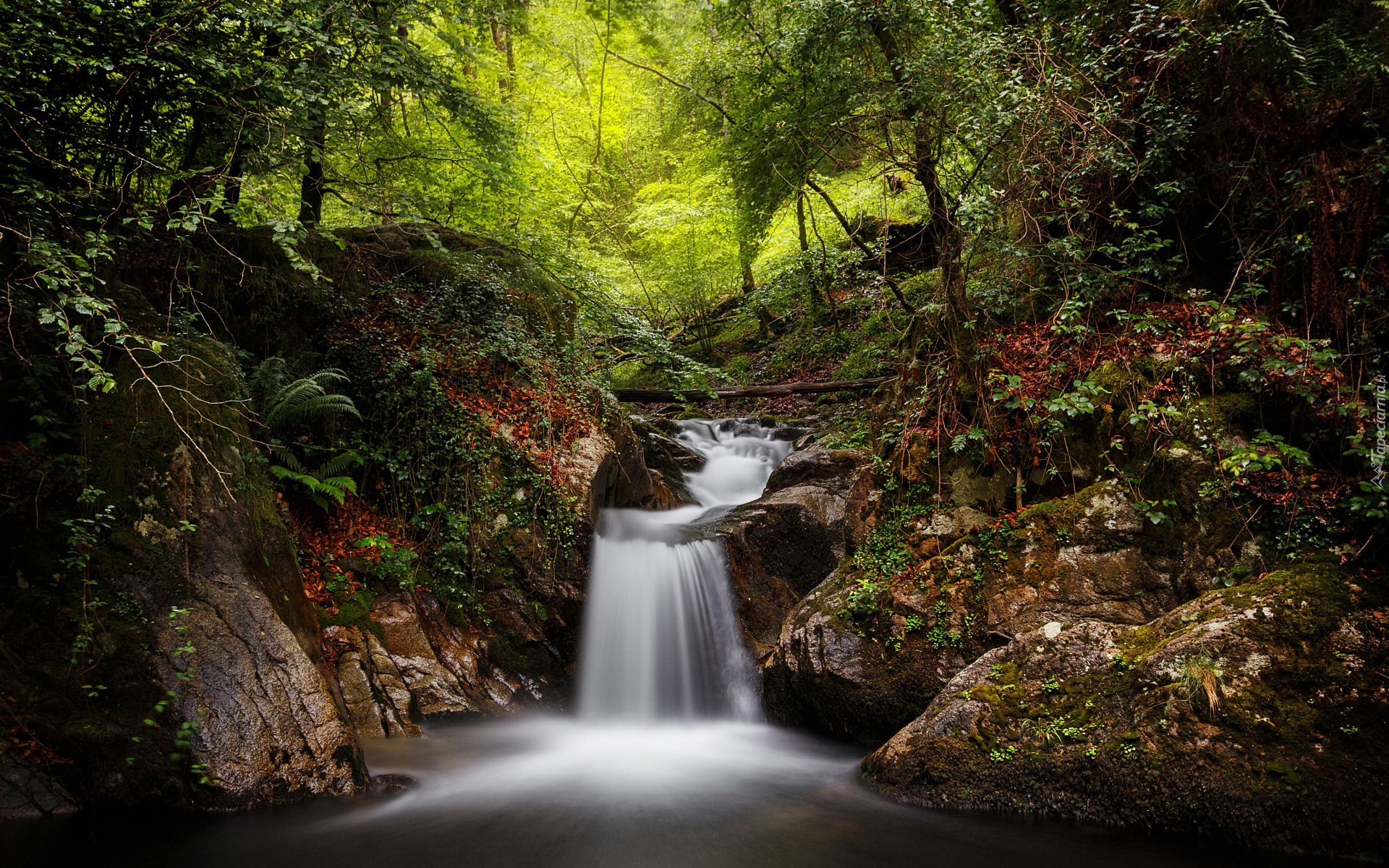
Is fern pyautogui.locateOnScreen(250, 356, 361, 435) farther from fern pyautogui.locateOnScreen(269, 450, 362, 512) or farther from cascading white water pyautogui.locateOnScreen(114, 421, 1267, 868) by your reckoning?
cascading white water pyautogui.locateOnScreen(114, 421, 1267, 868)

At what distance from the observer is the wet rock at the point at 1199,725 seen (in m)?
3.21

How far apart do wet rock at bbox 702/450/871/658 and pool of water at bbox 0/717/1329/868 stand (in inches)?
81.5

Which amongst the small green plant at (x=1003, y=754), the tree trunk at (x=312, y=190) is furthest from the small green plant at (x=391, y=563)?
the small green plant at (x=1003, y=754)

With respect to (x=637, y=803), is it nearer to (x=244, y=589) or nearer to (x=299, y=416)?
(x=244, y=589)

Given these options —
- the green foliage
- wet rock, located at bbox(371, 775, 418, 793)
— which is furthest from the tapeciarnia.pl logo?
the green foliage

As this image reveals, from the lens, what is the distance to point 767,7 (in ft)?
27.0

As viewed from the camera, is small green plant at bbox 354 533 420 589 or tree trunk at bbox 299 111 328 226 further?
tree trunk at bbox 299 111 328 226

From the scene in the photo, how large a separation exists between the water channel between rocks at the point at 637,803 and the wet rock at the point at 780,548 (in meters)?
0.24

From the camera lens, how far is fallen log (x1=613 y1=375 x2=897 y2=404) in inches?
458

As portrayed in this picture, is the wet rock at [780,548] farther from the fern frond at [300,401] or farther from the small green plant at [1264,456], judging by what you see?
the fern frond at [300,401]

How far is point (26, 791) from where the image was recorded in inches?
131

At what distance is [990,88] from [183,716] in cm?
823

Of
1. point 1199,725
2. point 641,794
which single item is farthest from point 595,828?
point 1199,725

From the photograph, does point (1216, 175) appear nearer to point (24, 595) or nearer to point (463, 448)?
point (463, 448)
